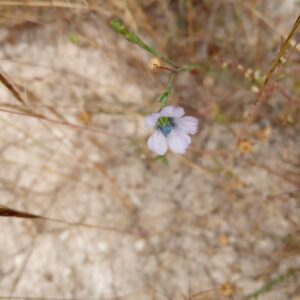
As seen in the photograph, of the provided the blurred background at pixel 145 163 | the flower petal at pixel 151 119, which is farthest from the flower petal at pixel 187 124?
the blurred background at pixel 145 163

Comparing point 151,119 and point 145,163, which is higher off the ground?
point 145,163

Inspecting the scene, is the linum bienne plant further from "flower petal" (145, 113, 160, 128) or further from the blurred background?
the blurred background

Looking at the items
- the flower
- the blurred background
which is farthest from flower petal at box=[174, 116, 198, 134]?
the blurred background

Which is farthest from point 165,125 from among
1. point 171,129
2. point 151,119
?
point 151,119

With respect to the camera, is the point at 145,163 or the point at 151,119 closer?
the point at 151,119

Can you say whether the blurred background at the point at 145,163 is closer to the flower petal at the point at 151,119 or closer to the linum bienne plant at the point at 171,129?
the linum bienne plant at the point at 171,129

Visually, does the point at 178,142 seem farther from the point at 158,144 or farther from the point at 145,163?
the point at 145,163

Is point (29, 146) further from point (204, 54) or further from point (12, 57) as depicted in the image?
point (204, 54)

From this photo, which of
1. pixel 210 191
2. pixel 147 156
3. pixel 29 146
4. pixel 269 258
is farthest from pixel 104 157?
pixel 269 258

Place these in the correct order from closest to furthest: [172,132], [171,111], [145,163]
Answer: [171,111] < [172,132] < [145,163]

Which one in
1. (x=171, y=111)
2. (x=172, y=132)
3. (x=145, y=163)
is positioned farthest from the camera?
(x=145, y=163)
